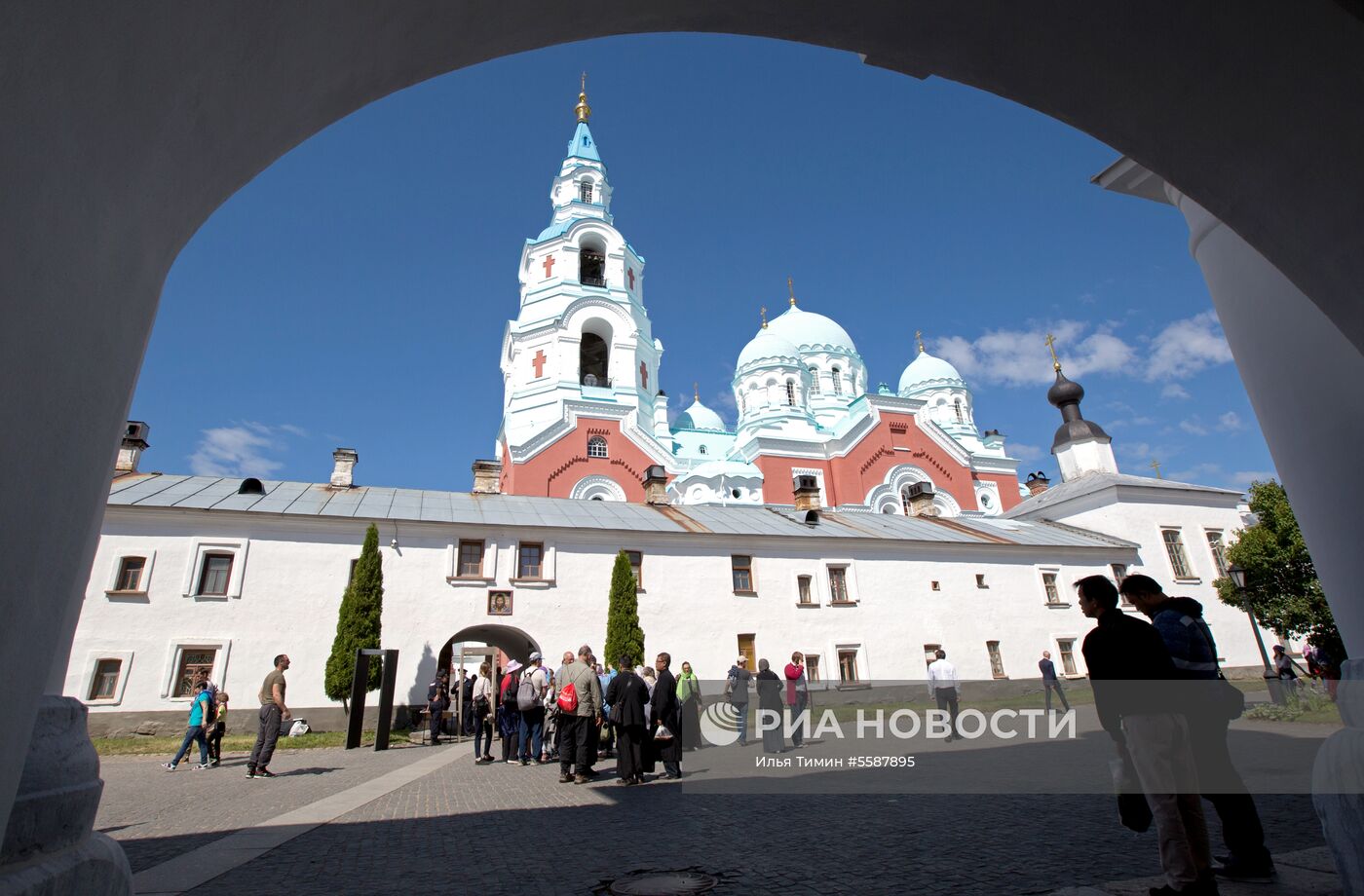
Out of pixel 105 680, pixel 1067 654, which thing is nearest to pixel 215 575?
pixel 105 680

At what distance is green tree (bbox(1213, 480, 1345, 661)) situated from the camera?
54.1 ft

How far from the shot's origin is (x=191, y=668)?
16.6 metres

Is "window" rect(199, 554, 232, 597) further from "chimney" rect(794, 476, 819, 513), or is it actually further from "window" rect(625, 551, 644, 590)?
"chimney" rect(794, 476, 819, 513)

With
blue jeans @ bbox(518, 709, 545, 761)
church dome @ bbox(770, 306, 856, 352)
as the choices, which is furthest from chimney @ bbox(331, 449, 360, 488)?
church dome @ bbox(770, 306, 856, 352)

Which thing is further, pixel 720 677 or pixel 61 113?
pixel 720 677

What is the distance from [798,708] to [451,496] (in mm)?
13821

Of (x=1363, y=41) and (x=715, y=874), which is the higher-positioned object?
(x=1363, y=41)

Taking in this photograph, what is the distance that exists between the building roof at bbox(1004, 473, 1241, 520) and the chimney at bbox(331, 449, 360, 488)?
2777cm

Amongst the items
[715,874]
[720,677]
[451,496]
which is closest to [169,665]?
[451,496]

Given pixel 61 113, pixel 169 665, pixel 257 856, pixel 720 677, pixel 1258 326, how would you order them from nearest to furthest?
pixel 61 113
pixel 1258 326
pixel 257 856
pixel 169 665
pixel 720 677

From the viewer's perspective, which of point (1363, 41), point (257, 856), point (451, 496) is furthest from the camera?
point (451, 496)

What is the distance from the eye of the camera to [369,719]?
17.3 m

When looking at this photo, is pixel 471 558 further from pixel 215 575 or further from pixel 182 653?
pixel 182 653

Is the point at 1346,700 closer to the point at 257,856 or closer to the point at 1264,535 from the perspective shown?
the point at 257,856
